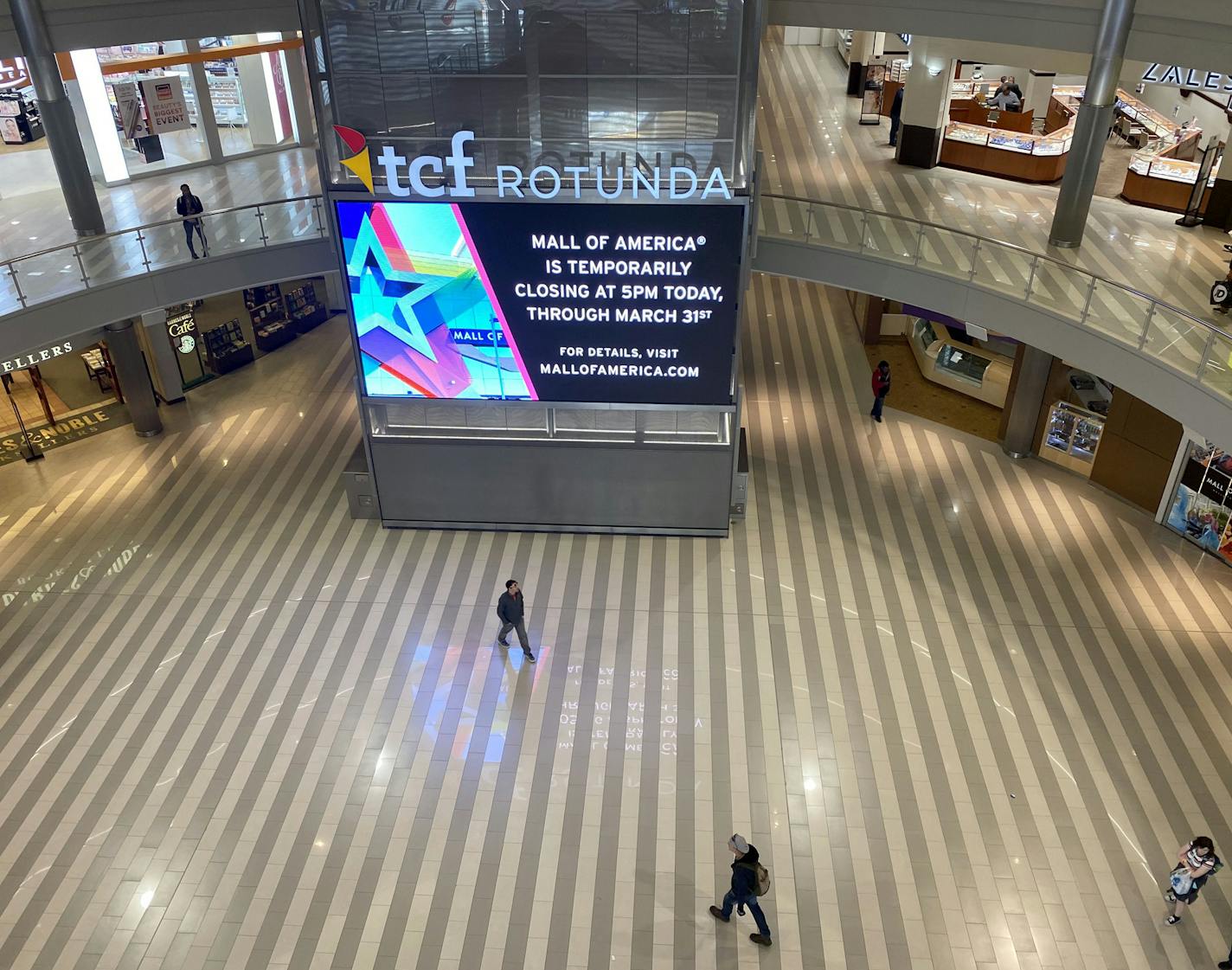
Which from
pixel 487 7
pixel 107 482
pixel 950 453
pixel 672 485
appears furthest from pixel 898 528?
pixel 107 482

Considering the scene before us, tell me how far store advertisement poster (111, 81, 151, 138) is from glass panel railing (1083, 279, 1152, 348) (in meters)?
14.3

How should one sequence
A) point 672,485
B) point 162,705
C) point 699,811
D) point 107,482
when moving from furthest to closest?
point 107,482
point 672,485
point 162,705
point 699,811

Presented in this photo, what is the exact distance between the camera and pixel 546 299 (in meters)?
11.8

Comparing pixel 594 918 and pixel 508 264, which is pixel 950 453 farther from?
pixel 594 918

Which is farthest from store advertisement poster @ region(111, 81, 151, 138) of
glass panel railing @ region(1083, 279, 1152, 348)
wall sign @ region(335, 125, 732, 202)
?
glass panel railing @ region(1083, 279, 1152, 348)

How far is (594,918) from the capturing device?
29.2 ft

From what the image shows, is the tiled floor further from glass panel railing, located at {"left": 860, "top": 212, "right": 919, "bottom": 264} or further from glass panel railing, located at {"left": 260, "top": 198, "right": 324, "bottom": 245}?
glass panel railing, located at {"left": 860, "top": 212, "right": 919, "bottom": 264}

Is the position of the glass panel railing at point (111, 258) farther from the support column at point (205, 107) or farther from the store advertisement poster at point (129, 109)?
the support column at point (205, 107)

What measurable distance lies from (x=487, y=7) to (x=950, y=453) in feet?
30.9

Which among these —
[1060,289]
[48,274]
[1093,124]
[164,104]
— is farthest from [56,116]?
[1093,124]

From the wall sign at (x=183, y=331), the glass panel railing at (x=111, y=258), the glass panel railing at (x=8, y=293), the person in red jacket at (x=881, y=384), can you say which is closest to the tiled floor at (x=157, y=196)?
the glass panel railing at (x=111, y=258)

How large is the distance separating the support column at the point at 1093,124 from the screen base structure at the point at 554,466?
5.20 metres

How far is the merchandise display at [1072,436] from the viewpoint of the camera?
14.3 meters

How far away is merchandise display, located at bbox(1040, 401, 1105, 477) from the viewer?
1427 cm
